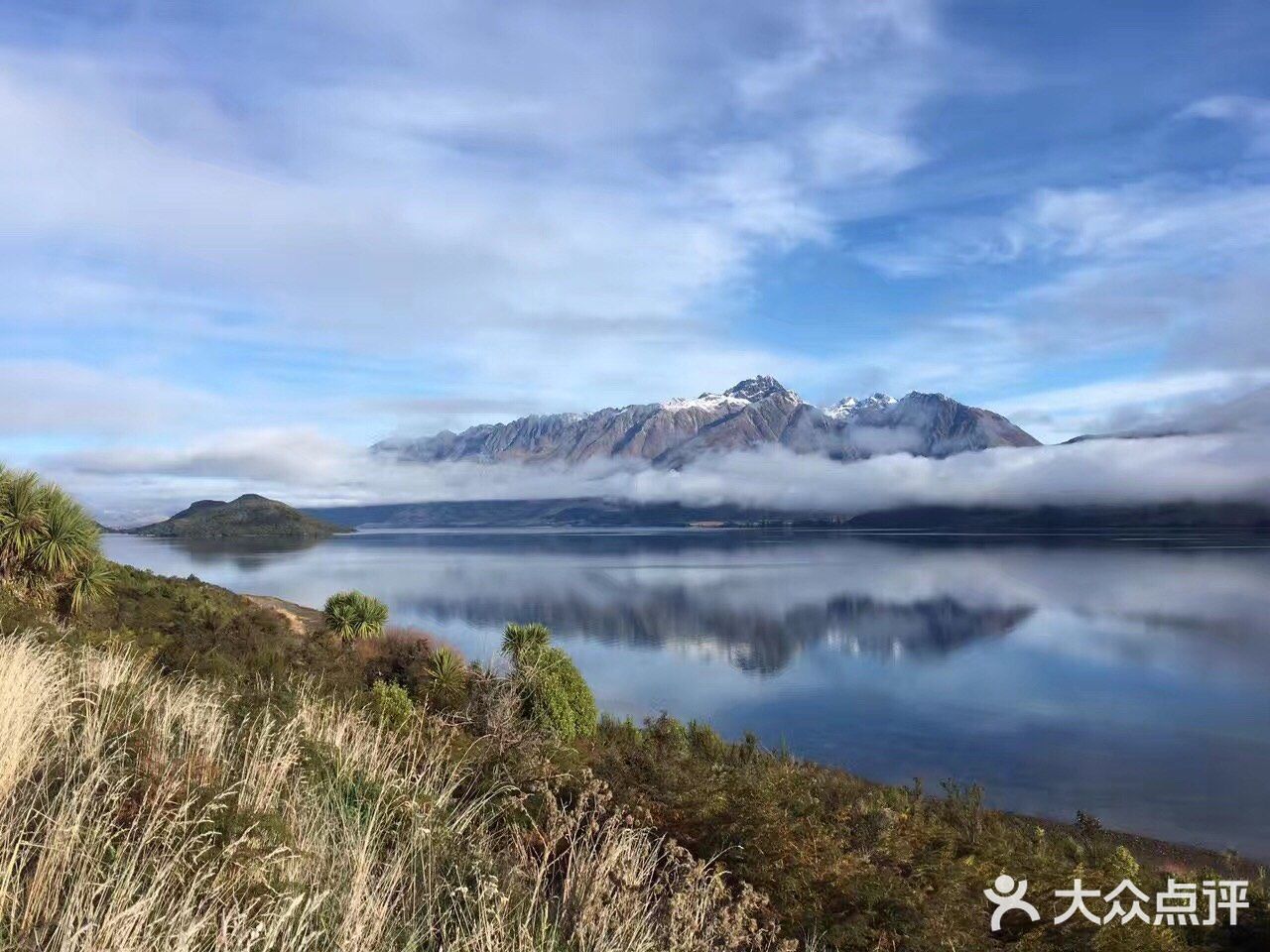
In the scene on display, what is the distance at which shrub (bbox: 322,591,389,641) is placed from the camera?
21828 mm

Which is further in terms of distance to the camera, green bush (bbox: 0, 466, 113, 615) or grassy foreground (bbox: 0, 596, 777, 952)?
green bush (bbox: 0, 466, 113, 615)

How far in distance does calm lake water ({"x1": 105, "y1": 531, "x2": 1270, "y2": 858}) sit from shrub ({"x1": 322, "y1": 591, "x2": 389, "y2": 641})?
5.72 metres

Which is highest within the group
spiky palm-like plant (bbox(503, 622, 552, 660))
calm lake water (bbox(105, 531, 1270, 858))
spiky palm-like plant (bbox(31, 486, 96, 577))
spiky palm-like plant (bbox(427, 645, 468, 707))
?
spiky palm-like plant (bbox(31, 486, 96, 577))

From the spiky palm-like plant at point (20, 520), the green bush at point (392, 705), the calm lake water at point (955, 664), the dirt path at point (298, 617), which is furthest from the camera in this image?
the dirt path at point (298, 617)

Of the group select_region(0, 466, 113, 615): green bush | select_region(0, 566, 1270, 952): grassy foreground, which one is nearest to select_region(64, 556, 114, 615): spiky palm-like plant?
select_region(0, 466, 113, 615): green bush

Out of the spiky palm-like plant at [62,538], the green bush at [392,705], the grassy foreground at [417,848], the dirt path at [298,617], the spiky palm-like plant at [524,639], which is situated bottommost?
the dirt path at [298,617]

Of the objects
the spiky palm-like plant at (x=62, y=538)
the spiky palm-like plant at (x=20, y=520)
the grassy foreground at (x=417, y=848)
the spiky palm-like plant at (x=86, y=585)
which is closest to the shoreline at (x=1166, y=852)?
the grassy foreground at (x=417, y=848)

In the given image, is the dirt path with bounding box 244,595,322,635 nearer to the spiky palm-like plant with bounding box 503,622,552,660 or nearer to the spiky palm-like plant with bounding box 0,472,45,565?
the spiky palm-like plant with bounding box 503,622,552,660

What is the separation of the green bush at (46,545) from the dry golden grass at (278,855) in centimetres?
1126

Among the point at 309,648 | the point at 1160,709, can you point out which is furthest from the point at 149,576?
the point at 1160,709

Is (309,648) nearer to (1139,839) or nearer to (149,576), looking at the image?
(149,576)

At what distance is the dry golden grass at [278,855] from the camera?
11.2ft

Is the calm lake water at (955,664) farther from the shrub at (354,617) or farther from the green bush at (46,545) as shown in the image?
the green bush at (46,545)

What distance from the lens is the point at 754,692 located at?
30.6 m
